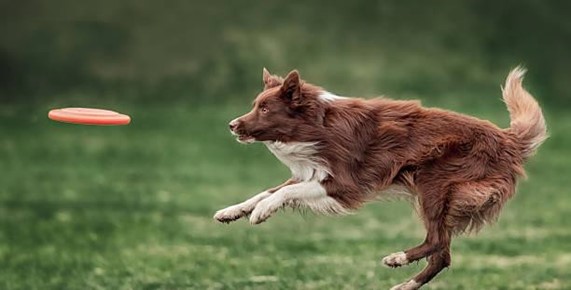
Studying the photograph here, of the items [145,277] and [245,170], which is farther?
[245,170]

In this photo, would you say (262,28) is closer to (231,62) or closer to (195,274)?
(231,62)

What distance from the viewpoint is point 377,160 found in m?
7.86

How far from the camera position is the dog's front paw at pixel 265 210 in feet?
25.2

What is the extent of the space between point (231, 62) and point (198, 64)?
1.68 feet

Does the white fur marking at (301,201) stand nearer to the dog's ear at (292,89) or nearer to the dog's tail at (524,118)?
the dog's ear at (292,89)

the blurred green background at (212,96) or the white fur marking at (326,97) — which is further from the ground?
the blurred green background at (212,96)

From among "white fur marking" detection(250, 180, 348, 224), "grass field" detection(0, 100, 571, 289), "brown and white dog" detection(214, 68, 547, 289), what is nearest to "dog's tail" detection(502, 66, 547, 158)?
"brown and white dog" detection(214, 68, 547, 289)

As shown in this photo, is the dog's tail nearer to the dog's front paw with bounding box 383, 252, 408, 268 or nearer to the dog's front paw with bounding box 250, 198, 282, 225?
the dog's front paw with bounding box 383, 252, 408, 268

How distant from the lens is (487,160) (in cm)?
796

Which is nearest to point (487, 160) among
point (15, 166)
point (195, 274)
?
point (195, 274)

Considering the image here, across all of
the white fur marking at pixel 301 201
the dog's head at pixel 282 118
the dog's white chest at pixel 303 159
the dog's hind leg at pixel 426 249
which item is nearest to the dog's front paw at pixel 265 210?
the white fur marking at pixel 301 201

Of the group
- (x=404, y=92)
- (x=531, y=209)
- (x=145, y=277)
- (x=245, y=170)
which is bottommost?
(x=145, y=277)

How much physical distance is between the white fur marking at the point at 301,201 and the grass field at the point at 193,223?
2248mm

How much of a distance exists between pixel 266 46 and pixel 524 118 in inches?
469
